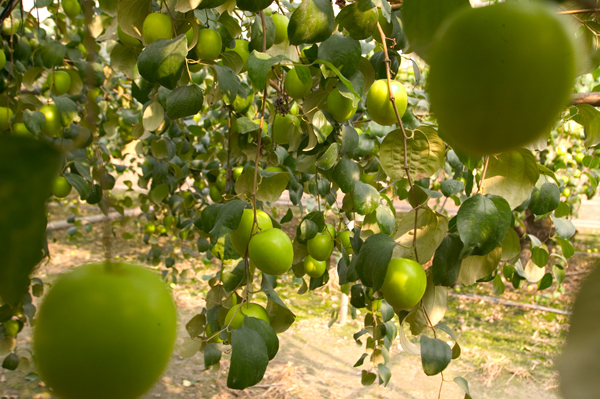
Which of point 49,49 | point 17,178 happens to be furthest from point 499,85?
point 49,49

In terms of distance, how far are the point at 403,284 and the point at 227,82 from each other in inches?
17.1

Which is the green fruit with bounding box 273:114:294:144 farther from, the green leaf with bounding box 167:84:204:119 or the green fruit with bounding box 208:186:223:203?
the green fruit with bounding box 208:186:223:203

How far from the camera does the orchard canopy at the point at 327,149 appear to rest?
0.18m

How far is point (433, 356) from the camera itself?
2.40 ft

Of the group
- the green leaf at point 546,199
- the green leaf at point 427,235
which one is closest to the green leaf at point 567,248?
the green leaf at point 546,199

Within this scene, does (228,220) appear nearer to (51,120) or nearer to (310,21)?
(310,21)

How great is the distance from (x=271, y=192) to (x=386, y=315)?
0.53 meters


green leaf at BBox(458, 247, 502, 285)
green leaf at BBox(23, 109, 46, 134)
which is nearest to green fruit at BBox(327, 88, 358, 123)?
green leaf at BBox(458, 247, 502, 285)

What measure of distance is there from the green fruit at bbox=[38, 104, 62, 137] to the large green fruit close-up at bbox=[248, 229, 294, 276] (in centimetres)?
74

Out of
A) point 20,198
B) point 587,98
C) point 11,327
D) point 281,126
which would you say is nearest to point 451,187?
point 587,98

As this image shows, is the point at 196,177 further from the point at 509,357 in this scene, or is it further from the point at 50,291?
the point at 509,357

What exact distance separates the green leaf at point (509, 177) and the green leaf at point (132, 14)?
1.96 ft

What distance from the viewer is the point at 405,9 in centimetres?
25

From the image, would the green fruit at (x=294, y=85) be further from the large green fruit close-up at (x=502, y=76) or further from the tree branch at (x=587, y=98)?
the large green fruit close-up at (x=502, y=76)
